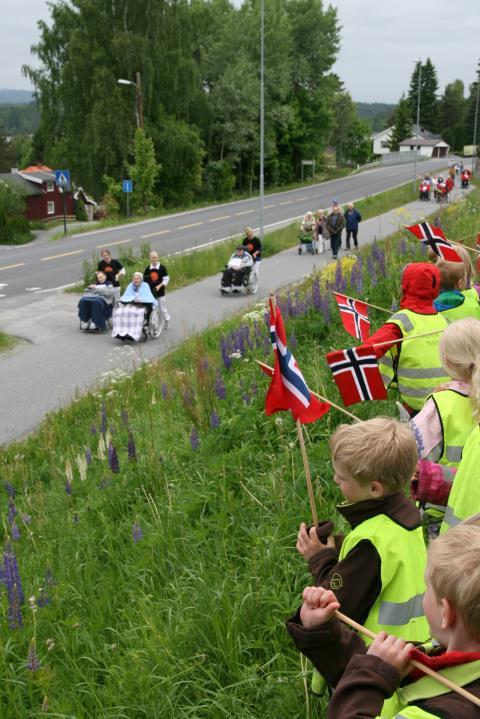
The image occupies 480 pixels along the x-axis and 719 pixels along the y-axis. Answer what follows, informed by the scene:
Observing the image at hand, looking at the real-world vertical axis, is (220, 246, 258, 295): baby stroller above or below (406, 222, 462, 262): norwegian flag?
below

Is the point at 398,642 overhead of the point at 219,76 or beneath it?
beneath

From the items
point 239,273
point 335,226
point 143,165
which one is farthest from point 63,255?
point 143,165

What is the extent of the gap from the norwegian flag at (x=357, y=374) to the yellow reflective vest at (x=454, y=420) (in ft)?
3.88

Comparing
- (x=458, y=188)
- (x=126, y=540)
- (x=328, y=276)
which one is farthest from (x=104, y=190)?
(x=126, y=540)

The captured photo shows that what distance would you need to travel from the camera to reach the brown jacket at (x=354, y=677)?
1642 millimetres

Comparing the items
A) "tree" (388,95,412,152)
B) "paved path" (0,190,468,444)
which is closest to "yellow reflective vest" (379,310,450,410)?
"paved path" (0,190,468,444)

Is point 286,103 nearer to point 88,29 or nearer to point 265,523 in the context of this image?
point 88,29

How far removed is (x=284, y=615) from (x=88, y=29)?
148 ft

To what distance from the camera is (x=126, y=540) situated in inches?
201

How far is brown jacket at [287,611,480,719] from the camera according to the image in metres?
1.64

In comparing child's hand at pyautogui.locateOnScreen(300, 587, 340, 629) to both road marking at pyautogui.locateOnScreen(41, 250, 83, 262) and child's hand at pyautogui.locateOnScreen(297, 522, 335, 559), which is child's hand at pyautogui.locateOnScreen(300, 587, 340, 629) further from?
road marking at pyautogui.locateOnScreen(41, 250, 83, 262)

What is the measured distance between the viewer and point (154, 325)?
13711mm

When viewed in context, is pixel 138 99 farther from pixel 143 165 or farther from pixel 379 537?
pixel 379 537

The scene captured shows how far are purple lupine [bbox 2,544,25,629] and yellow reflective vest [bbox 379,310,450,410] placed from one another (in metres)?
2.51
